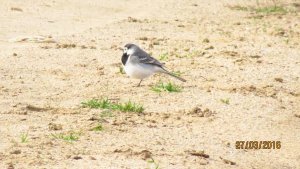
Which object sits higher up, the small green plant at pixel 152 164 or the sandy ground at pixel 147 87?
the sandy ground at pixel 147 87

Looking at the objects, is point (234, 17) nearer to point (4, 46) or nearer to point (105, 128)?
point (4, 46)

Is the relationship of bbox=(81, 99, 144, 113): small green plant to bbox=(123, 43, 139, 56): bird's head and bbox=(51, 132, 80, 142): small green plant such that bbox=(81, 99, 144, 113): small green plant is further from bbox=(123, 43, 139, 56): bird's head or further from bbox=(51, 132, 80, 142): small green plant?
bbox=(123, 43, 139, 56): bird's head

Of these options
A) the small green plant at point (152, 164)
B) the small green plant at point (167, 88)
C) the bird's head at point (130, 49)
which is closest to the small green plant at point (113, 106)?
the small green plant at point (167, 88)

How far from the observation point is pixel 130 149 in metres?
7.57

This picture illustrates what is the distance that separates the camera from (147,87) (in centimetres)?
1041

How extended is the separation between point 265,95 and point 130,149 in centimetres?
318

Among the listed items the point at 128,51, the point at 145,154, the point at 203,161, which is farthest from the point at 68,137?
the point at 128,51
